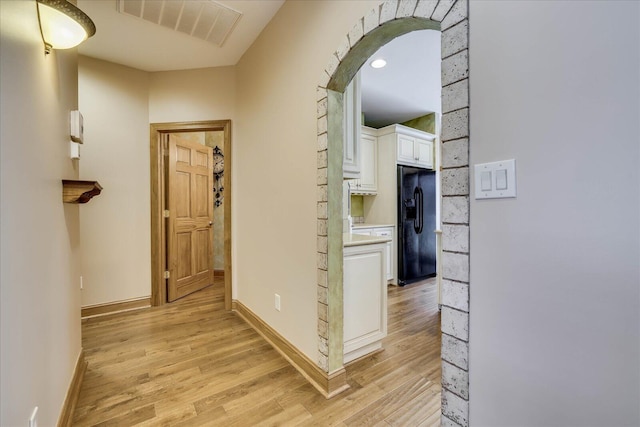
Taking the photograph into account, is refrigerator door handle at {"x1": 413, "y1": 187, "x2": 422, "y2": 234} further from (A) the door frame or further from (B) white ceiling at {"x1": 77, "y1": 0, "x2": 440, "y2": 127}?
(A) the door frame

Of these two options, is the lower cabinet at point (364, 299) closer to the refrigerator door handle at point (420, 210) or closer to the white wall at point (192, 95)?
the white wall at point (192, 95)

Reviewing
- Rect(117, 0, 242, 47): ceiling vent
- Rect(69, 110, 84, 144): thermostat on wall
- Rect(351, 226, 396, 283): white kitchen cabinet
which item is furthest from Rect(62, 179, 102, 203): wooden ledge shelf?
Rect(351, 226, 396, 283): white kitchen cabinet

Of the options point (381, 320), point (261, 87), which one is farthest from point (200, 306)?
point (261, 87)

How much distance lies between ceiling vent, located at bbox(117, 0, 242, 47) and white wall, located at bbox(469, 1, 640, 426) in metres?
1.98

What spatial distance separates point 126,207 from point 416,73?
144 inches

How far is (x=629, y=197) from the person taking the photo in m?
0.65

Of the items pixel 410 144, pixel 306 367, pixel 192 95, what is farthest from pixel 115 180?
pixel 410 144

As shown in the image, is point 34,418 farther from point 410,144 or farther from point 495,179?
point 410,144

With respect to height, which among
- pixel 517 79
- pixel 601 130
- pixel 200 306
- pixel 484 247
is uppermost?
pixel 517 79

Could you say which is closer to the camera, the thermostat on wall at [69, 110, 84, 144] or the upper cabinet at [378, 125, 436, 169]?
the thermostat on wall at [69, 110, 84, 144]

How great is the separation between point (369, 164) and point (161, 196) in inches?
115

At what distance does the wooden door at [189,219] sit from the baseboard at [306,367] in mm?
1476

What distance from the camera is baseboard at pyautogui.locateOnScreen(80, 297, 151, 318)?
277 centimetres

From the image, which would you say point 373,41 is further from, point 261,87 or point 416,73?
point 416,73
